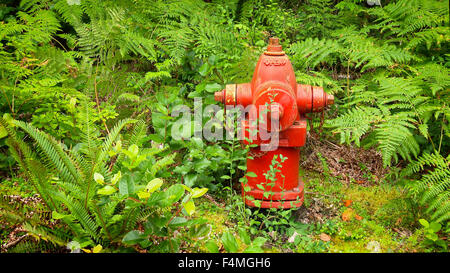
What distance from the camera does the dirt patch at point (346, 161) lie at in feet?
12.2

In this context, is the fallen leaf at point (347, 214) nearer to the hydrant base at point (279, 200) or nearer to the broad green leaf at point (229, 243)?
the hydrant base at point (279, 200)

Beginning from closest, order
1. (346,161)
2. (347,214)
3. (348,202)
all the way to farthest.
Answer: (347,214), (348,202), (346,161)

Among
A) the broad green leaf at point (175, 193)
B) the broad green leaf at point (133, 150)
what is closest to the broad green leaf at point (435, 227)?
the broad green leaf at point (175, 193)

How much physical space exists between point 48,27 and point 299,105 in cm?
267

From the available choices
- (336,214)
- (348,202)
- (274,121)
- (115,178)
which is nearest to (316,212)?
(336,214)

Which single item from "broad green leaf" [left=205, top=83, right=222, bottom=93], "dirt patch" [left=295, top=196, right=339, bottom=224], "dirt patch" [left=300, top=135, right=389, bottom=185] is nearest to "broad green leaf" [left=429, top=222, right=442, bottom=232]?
"dirt patch" [left=295, top=196, right=339, bottom=224]

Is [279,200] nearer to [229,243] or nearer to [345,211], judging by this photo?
[345,211]

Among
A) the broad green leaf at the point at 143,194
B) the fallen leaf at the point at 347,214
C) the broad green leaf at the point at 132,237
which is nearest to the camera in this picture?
the broad green leaf at the point at 143,194

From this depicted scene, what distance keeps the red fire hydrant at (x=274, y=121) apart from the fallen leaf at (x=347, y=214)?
0.43 metres

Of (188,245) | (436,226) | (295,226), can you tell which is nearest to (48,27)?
(188,245)

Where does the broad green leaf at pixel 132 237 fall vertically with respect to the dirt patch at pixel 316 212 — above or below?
above

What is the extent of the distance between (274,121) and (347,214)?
1069mm

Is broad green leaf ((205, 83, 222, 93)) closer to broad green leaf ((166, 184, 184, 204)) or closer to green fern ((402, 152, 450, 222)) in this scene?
broad green leaf ((166, 184, 184, 204))

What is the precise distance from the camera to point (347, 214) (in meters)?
3.22
